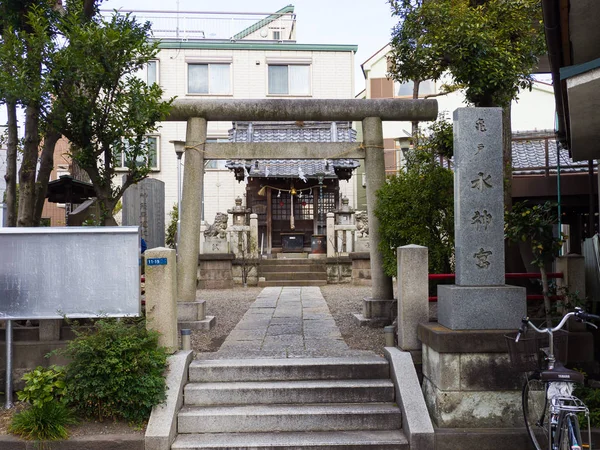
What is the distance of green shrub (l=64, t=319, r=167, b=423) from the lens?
5672 millimetres

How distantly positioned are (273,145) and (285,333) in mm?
3345

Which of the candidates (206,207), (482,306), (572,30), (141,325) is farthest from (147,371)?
(206,207)

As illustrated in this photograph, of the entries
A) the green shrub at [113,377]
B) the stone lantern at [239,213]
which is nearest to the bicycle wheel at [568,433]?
the green shrub at [113,377]

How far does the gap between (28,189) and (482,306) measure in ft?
21.2

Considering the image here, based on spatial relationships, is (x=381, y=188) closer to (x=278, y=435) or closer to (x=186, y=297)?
(x=186, y=297)

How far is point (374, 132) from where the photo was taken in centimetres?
957

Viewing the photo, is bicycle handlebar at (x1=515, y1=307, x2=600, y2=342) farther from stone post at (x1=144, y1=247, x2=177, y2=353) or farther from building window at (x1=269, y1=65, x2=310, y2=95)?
building window at (x1=269, y1=65, x2=310, y2=95)

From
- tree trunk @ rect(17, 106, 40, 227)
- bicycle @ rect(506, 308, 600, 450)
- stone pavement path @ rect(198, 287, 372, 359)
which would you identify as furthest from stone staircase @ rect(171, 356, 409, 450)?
tree trunk @ rect(17, 106, 40, 227)

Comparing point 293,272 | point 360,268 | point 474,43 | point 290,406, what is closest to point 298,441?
point 290,406

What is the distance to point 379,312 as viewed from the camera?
9.52m

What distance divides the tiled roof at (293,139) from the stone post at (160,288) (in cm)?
1261

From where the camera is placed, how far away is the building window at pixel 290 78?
27141 millimetres

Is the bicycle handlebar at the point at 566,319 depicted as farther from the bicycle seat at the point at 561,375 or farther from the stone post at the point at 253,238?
the stone post at the point at 253,238

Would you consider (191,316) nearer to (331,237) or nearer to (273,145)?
(273,145)
